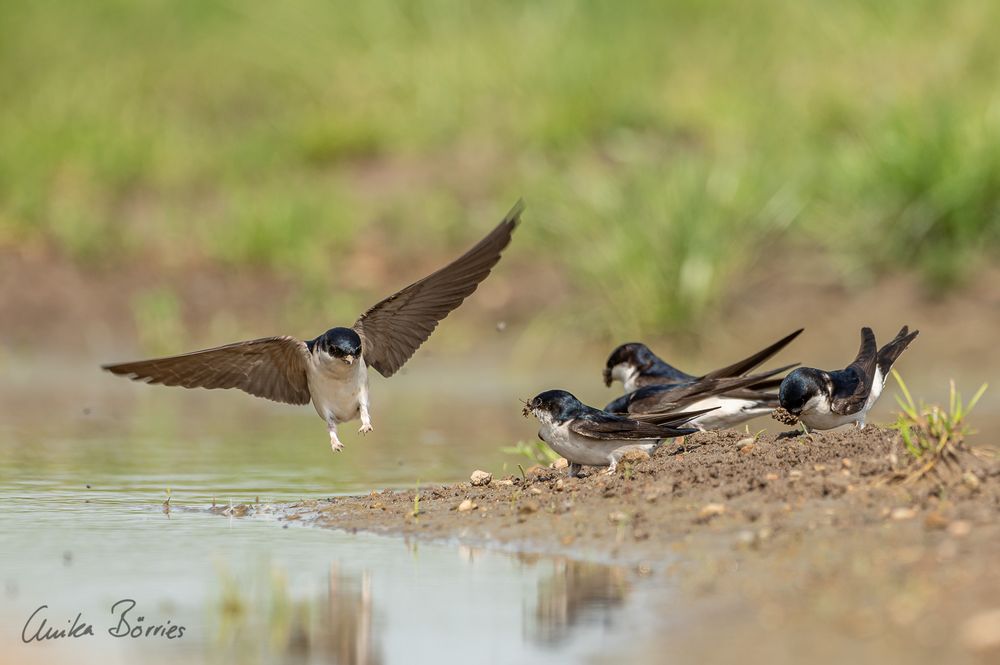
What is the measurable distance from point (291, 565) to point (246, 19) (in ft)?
47.1

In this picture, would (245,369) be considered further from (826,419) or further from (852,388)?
(852,388)

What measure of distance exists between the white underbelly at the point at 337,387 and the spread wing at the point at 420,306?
18cm

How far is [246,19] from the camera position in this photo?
18.9m

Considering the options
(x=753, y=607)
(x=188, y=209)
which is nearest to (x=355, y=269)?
(x=188, y=209)

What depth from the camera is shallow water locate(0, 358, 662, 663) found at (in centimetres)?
441

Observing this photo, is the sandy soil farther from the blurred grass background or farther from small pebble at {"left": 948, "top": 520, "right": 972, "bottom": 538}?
the blurred grass background

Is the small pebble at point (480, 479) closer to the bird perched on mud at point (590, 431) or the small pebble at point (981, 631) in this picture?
the bird perched on mud at point (590, 431)

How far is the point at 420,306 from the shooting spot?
23.6 ft

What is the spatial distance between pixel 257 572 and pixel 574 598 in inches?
45.7

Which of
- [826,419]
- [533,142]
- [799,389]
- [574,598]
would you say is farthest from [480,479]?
[533,142]

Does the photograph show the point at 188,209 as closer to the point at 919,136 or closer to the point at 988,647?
the point at 919,136

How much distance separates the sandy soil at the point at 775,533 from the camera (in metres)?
4.23

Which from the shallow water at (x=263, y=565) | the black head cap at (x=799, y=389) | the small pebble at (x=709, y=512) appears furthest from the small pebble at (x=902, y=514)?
the black head cap at (x=799, y=389)

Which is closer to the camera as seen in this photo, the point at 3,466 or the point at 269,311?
the point at 3,466
